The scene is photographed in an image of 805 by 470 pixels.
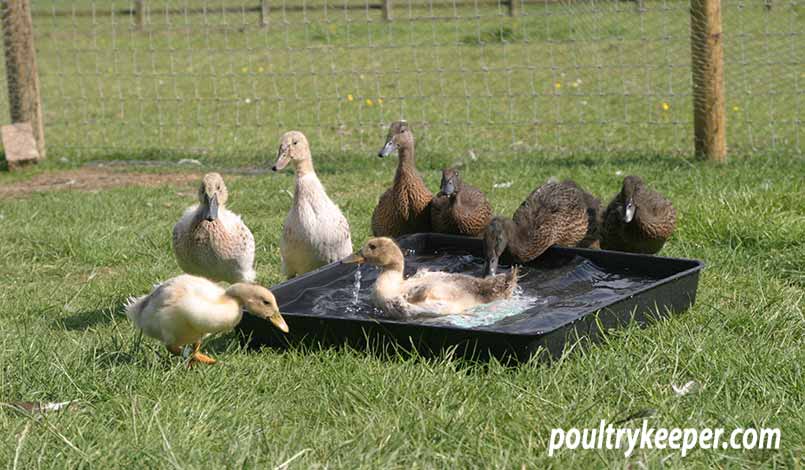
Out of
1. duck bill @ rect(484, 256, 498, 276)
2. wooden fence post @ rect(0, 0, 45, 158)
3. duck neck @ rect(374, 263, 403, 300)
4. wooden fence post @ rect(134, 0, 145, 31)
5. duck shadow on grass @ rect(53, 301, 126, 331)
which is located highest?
wooden fence post @ rect(134, 0, 145, 31)

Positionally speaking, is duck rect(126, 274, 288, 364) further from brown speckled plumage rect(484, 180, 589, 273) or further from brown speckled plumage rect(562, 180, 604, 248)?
brown speckled plumage rect(562, 180, 604, 248)

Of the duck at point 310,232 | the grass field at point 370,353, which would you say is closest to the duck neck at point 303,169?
the duck at point 310,232

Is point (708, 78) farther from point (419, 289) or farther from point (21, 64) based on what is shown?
point (21, 64)

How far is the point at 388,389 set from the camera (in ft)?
13.8

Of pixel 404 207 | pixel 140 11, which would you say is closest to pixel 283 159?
pixel 404 207

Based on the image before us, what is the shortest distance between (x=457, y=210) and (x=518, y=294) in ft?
3.46

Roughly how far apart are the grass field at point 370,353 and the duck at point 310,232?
0.62 meters

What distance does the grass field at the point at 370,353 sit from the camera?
3713 millimetres

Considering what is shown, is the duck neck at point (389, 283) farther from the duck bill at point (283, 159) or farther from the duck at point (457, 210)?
the duck at point (457, 210)

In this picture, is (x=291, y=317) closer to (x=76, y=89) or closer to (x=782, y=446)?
(x=782, y=446)

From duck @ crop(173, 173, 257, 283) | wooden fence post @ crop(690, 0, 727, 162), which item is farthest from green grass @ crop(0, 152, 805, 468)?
wooden fence post @ crop(690, 0, 727, 162)

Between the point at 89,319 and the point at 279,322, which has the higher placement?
the point at 279,322

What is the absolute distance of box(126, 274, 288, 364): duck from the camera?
4383mm

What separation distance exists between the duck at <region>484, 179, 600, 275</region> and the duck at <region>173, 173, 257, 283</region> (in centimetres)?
132
